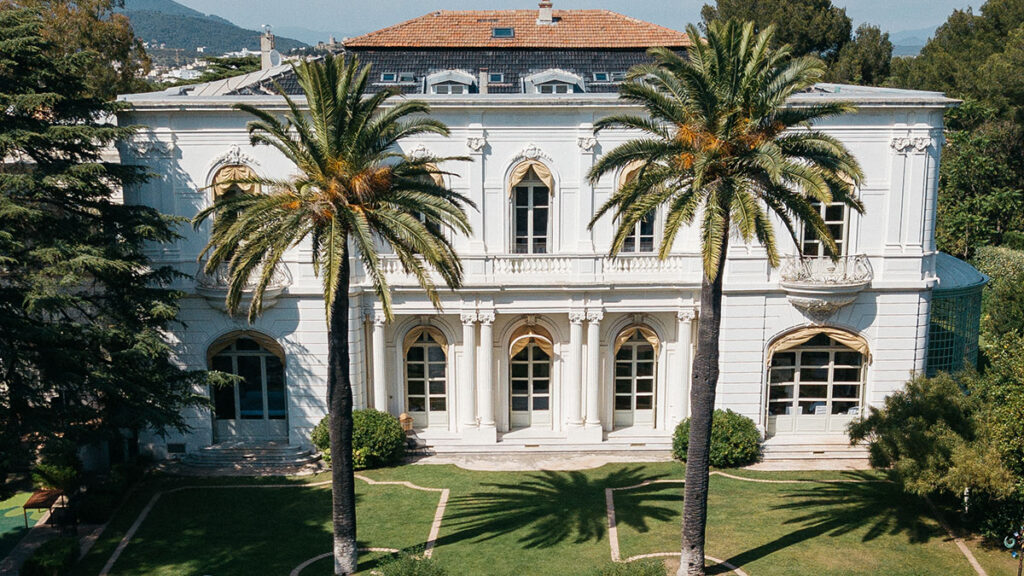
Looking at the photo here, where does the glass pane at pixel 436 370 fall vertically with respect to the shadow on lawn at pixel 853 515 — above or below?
above

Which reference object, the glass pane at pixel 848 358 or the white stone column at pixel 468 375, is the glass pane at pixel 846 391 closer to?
the glass pane at pixel 848 358

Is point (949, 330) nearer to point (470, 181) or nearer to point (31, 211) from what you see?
point (470, 181)

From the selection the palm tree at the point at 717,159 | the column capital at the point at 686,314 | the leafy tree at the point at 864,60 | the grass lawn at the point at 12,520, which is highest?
the leafy tree at the point at 864,60

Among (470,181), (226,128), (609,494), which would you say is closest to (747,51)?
(470,181)

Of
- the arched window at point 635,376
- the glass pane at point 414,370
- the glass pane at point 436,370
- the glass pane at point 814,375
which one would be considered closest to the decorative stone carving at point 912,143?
the glass pane at point 814,375

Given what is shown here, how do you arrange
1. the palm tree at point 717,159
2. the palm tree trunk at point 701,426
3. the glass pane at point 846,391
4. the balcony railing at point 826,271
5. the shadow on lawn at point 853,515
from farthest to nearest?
the glass pane at point 846,391, the balcony railing at point 826,271, the shadow on lawn at point 853,515, the palm tree trunk at point 701,426, the palm tree at point 717,159

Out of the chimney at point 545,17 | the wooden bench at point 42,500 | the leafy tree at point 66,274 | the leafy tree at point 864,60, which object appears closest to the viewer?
the leafy tree at point 66,274

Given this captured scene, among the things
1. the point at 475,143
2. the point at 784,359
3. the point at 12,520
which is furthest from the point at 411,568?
the point at 784,359

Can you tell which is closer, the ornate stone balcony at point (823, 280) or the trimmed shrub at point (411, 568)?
the trimmed shrub at point (411, 568)
